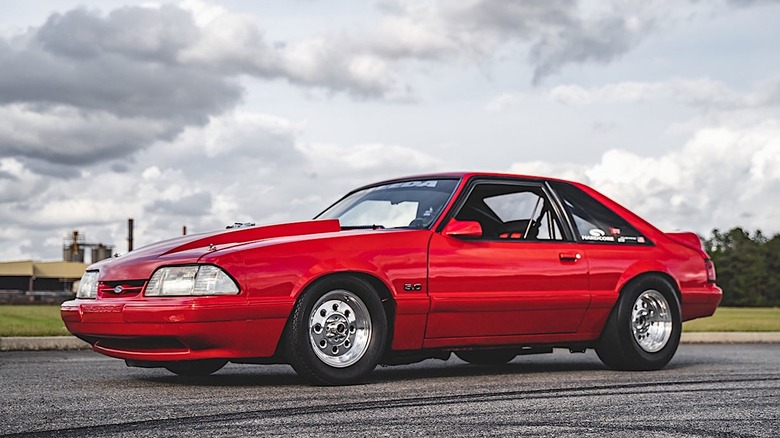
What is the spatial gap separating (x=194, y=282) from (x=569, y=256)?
9.72ft

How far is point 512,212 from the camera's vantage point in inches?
311

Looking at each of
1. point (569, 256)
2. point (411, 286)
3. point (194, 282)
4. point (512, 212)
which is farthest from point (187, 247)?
point (569, 256)

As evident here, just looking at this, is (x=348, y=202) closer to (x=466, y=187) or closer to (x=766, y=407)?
(x=466, y=187)

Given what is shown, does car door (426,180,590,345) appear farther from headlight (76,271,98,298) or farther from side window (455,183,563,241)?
headlight (76,271,98,298)

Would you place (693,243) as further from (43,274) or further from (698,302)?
(43,274)

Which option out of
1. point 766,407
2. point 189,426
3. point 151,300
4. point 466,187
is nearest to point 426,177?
point 466,187

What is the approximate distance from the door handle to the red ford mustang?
0.04ft

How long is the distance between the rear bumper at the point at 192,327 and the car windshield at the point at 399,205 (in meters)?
1.34

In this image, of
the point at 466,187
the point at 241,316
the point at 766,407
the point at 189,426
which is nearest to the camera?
the point at 189,426

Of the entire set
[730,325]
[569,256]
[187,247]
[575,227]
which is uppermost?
[575,227]

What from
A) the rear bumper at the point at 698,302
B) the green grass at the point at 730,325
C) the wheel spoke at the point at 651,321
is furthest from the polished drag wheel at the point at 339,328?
the green grass at the point at 730,325

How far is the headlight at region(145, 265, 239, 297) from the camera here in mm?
6074

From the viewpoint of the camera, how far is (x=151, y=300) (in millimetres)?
6129

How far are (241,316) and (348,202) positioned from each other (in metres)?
2.11
